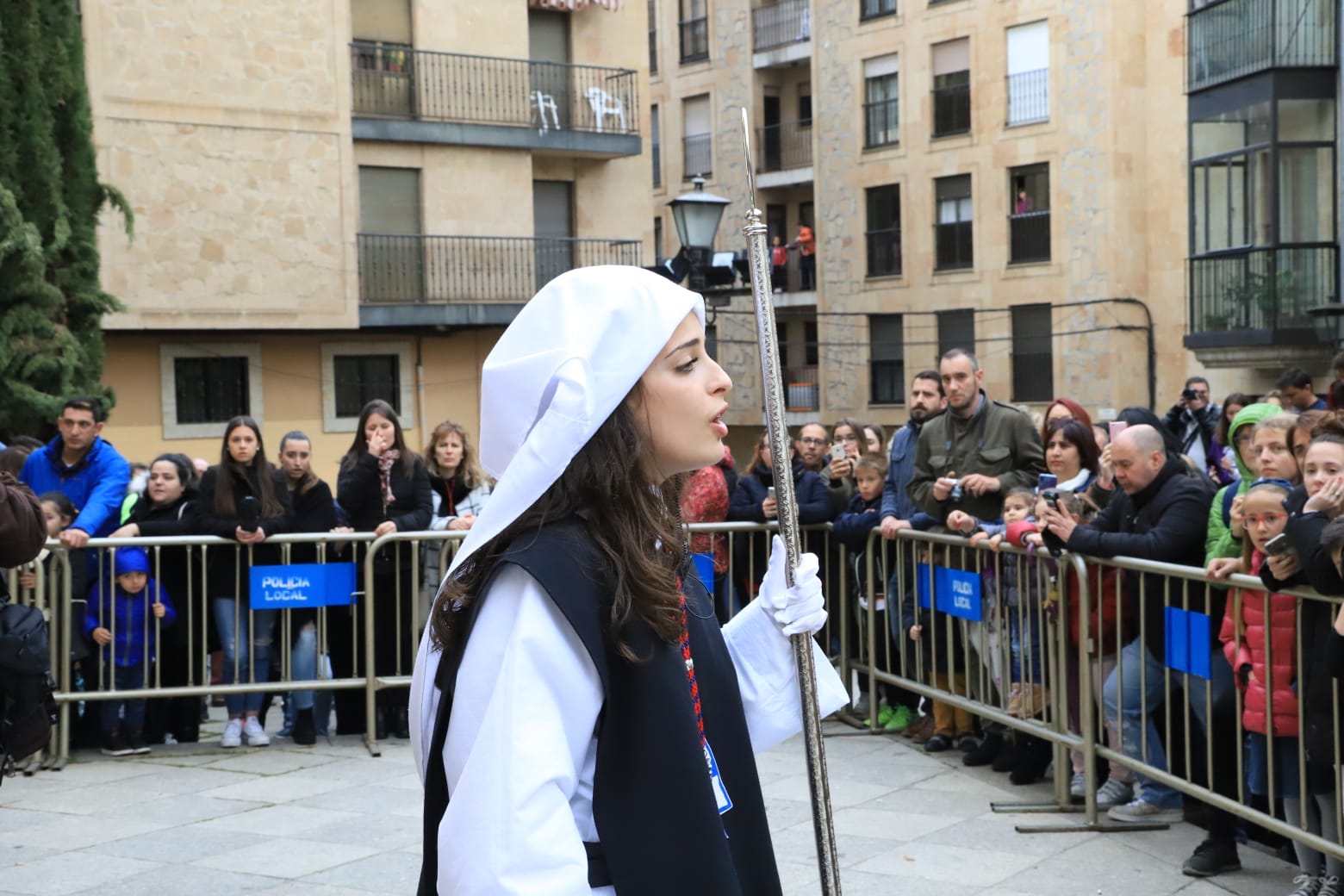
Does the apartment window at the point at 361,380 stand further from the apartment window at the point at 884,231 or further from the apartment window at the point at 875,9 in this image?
the apartment window at the point at 875,9

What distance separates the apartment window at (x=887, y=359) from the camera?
36.7m

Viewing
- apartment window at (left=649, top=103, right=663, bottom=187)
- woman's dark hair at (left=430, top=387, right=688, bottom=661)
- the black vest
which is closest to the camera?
the black vest

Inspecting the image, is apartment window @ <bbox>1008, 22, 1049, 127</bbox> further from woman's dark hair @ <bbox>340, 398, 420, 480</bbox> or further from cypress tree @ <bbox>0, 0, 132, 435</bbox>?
woman's dark hair @ <bbox>340, 398, 420, 480</bbox>

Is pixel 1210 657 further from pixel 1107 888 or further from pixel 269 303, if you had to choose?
pixel 269 303

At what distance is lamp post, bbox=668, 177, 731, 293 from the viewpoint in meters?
14.1

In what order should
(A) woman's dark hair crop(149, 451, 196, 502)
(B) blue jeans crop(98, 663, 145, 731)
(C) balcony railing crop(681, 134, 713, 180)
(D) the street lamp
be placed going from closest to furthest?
(B) blue jeans crop(98, 663, 145, 731)
(A) woman's dark hair crop(149, 451, 196, 502)
(D) the street lamp
(C) balcony railing crop(681, 134, 713, 180)

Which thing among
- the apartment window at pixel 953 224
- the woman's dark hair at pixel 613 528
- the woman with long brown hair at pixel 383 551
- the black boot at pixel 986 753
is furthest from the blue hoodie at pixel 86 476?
the apartment window at pixel 953 224

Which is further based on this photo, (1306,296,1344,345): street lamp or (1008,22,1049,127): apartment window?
(1008,22,1049,127): apartment window

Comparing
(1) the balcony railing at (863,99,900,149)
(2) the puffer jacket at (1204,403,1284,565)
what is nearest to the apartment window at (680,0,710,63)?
(1) the balcony railing at (863,99,900,149)

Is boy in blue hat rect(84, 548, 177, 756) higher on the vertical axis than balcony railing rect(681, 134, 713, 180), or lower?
lower

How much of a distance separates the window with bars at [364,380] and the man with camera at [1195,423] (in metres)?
15.7

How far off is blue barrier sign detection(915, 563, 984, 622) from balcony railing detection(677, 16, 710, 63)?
34.3 meters

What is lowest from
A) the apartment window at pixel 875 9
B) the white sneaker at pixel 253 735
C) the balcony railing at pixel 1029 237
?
the white sneaker at pixel 253 735

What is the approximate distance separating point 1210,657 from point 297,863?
381 cm
